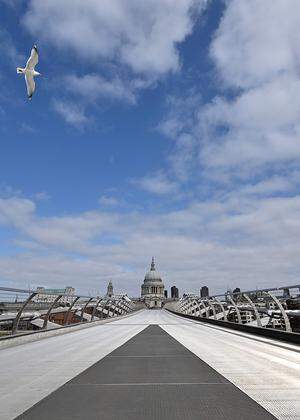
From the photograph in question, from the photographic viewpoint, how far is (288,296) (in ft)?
43.4

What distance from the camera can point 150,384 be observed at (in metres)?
6.90

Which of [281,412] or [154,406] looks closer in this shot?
[281,412]

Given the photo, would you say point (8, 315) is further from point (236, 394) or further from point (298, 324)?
point (298, 324)

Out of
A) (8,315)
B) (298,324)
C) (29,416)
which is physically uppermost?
(298,324)

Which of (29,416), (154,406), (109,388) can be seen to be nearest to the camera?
(29,416)

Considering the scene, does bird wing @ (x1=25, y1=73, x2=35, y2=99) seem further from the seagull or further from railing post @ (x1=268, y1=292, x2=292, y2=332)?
railing post @ (x1=268, y1=292, x2=292, y2=332)

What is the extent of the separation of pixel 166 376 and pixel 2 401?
2.94 metres

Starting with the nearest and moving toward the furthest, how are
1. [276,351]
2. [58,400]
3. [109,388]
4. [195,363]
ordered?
[58,400] → [109,388] → [195,363] → [276,351]

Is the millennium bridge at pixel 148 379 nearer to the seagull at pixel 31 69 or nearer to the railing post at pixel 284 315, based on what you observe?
the railing post at pixel 284 315

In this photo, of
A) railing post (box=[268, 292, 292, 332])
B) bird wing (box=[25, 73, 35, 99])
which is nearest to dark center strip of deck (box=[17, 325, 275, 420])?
railing post (box=[268, 292, 292, 332])

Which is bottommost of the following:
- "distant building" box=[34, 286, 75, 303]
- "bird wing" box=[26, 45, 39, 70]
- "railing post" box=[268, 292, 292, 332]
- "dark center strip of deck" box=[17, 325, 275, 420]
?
"dark center strip of deck" box=[17, 325, 275, 420]

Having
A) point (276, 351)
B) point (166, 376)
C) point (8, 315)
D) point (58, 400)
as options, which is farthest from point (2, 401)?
point (8, 315)

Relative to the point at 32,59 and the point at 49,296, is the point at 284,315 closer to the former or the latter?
the point at 49,296

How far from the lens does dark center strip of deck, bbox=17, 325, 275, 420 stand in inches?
197
